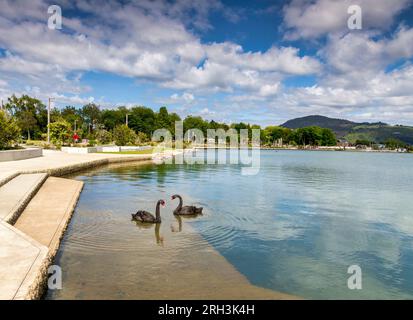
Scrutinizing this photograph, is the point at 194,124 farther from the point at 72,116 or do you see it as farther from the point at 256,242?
the point at 256,242

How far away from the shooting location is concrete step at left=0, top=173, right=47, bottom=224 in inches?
497

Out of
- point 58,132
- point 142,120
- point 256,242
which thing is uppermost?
point 142,120

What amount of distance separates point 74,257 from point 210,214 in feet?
26.3

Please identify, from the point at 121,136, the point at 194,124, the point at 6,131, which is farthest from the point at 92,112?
the point at 6,131

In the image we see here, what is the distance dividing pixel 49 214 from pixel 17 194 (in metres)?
2.61

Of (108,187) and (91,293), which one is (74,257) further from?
(108,187)

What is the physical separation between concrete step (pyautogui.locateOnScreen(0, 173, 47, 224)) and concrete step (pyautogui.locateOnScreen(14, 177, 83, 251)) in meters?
0.31

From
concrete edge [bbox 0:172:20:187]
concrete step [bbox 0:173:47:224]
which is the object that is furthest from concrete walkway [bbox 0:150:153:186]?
concrete step [bbox 0:173:47:224]

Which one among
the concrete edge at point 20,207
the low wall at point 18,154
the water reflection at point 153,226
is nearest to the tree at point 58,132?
the low wall at point 18,154

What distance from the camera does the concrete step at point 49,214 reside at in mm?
11685

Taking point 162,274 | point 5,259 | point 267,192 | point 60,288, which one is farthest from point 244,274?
point 267,192

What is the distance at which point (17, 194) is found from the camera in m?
16.0

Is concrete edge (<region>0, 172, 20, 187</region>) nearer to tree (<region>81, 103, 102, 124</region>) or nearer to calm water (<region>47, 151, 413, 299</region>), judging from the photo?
calm water (<region>47, 151, 413, 299</region>)

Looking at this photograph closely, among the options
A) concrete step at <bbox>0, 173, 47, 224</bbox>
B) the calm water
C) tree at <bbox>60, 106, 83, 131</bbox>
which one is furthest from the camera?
tree at <bbox>60, 106, 83, 131</bbox>
